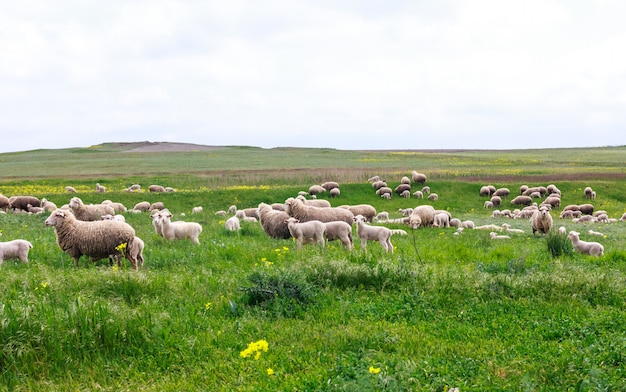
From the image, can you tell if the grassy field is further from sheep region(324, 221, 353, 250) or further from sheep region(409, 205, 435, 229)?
sheep region(409, 205, 435, 229)

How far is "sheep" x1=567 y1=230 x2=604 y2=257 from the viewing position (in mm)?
12812

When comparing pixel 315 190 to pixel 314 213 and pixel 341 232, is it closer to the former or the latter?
pixel 314 213

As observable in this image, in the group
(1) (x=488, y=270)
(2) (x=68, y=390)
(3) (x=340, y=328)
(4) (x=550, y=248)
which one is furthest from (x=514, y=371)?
(4) (x=550, y=248)

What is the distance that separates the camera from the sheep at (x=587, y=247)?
1281cm

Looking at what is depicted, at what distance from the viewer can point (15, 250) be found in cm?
1035

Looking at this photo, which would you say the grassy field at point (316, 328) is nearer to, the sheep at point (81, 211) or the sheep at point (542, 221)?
the sheep at point (81, 211)

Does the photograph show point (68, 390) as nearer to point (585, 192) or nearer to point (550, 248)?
point (550, 248)

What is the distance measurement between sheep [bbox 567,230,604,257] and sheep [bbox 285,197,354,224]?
710cm

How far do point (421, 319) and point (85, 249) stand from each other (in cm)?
771

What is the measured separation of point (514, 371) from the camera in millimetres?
5117

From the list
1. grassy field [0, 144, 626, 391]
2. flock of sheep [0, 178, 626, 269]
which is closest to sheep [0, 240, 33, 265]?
flock of sheep [0, 178, 626, 269]

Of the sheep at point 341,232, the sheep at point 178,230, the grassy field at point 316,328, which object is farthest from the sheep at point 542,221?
the sheep at point 178,230

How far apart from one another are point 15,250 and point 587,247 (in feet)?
48.0

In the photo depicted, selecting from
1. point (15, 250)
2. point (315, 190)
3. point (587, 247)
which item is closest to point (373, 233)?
point (587, 247)
